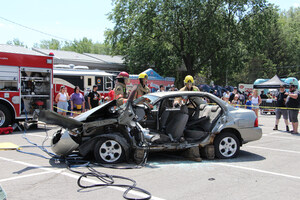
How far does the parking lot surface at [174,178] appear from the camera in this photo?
14.9ft

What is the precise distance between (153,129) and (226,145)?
169 centimetres

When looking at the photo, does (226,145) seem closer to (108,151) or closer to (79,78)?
(108,151)

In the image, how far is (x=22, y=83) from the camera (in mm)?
11898

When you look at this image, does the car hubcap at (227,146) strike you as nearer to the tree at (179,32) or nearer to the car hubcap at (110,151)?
the car hubcap at (110,151)

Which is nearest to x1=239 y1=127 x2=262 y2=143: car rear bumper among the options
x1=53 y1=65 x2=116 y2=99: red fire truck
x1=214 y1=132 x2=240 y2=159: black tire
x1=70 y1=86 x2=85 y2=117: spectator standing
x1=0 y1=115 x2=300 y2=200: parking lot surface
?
x1=214 y1=132 x2=240 y2=159: black tire

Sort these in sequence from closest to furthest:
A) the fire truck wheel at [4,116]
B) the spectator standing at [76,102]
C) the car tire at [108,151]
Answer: the car tire at [108,151] → the fire truck wheel at [4,116] → the spectator standing at [76,102]

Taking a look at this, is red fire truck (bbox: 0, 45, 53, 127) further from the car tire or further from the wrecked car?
the car tire

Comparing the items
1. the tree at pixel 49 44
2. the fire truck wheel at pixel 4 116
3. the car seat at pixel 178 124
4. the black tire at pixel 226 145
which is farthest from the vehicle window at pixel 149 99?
the tree at pixel 49 44

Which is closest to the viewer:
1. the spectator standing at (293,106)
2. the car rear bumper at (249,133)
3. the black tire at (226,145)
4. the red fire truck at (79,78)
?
the black tire at (226,145)

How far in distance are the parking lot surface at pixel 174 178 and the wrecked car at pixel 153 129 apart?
0.37 meters

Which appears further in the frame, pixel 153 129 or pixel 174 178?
pixel 153 129

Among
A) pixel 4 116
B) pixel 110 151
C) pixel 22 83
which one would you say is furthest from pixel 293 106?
pixel 4 116

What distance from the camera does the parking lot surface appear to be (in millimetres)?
4547

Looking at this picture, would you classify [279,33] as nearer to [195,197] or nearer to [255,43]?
[255,43]
